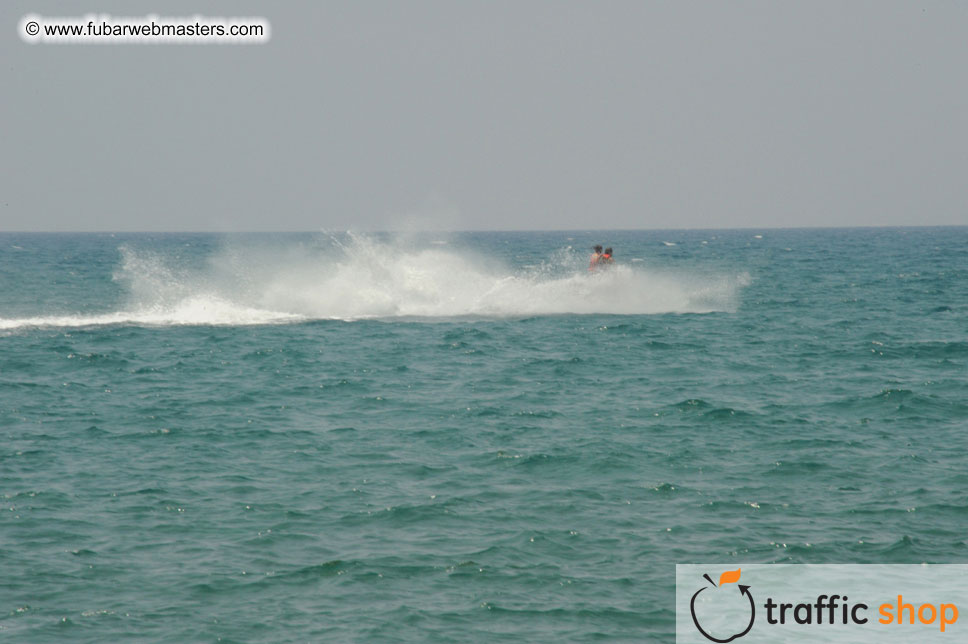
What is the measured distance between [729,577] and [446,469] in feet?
18.8

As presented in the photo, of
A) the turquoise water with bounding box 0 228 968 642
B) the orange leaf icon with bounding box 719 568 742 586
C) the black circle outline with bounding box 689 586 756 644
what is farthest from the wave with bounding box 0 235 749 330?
the black circle outline with bounding box 689 586 756 644

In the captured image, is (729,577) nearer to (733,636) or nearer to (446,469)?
(733,636)

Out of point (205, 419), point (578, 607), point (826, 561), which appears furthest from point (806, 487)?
point (205, 419)

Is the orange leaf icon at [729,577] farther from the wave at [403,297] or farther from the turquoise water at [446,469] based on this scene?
the wave at [403,297]

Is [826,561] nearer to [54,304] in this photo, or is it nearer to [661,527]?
[661,527]

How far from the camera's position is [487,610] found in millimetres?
10789

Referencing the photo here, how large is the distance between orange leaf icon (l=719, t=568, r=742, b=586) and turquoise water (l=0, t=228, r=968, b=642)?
13.8 inches

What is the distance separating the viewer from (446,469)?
16031 mm

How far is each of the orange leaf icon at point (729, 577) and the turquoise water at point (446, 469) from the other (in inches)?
13.8

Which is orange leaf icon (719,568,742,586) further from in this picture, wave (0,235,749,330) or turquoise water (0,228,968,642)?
wave (0,235,749,330)

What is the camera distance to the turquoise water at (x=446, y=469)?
1106 cm

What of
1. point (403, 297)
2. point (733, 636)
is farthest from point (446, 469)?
point (403, 297)

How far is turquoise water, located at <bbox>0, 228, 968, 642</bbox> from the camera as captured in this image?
11062 millimetres

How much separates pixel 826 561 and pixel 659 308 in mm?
27943
